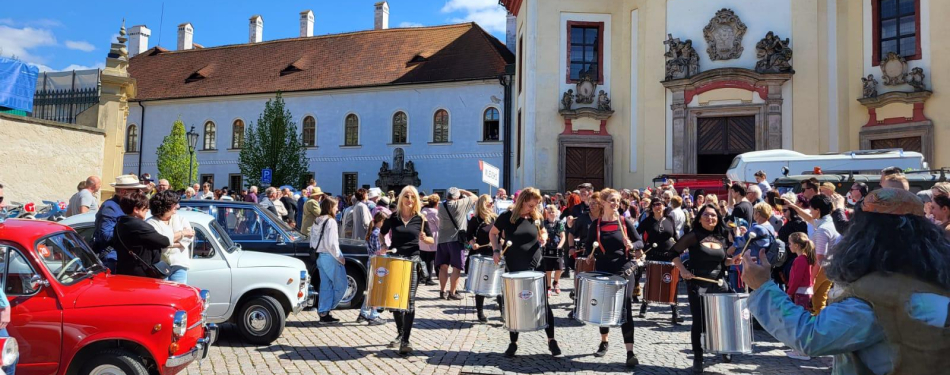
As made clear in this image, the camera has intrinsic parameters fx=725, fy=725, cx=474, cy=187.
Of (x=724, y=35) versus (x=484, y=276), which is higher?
(x=724, y=35)

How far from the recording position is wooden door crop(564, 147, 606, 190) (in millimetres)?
27812

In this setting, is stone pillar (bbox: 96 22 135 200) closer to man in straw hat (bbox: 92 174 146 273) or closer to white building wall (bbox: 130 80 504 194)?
man in straw hat (bbox: 92 174 146 273)

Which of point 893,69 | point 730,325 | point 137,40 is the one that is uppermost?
point 137,40

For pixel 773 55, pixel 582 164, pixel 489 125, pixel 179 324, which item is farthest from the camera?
pixel 489 125

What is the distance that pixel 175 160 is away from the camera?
41.0 metres

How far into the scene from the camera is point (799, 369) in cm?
745

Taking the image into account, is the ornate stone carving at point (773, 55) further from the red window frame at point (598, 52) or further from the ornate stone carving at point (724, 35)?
the red window frame at point (598, 52)

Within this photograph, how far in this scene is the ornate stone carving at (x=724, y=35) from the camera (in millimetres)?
25547

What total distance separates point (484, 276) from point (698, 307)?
295cm

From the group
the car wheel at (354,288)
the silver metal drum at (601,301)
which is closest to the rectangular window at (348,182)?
the car wheel at (354,288)

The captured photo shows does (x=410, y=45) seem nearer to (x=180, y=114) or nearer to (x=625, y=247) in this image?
(x=180, y=114)

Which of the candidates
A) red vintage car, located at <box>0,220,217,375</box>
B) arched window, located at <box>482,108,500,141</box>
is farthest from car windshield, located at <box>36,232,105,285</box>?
arched window, located at <box>482,108,500,141</box>

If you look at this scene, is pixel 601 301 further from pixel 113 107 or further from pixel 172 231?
pixel 113 107

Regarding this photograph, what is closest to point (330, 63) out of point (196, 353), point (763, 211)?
point (763, 211)
